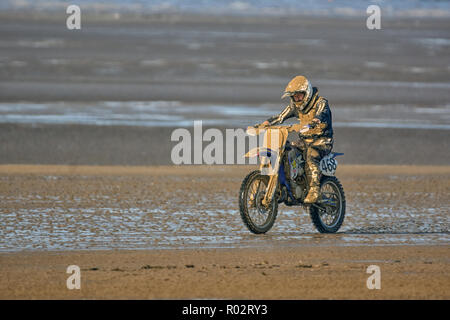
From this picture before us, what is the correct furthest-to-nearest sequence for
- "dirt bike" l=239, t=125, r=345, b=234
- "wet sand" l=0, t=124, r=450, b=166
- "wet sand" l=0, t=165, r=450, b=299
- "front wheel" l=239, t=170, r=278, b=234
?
"wet sand" l=0, t=124, r=450, b=166, "dirt bike" l=239, t=125, r=345, b=234, "front wheel" l=239, t=170, r=278, b=234, "wet sand" l=0, t=165, r=450, b=299

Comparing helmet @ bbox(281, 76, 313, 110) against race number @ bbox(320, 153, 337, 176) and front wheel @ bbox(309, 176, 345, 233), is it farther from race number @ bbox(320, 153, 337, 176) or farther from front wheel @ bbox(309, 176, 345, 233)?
front wheel @ bbox(309, 176, 345, 233)

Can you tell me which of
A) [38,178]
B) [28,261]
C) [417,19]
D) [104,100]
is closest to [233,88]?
[104,100]

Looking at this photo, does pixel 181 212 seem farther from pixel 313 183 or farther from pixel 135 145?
pixel 135 145

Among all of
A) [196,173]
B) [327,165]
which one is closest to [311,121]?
[327,165]

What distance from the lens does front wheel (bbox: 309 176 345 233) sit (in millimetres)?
9930

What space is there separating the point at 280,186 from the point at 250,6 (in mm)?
57056

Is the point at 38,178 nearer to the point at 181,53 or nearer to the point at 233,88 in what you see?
the point at 233,88

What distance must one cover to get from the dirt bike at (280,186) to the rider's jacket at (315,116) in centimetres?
21

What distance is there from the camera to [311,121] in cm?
968

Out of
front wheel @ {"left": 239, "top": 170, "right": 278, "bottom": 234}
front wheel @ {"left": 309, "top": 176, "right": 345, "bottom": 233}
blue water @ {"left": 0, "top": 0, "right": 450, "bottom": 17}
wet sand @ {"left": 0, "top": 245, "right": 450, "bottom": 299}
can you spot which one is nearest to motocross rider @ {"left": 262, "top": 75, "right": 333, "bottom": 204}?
front wheel @ {"left": 309, "top": 176, "right": 345, "bottom": 233}

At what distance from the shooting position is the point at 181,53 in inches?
1284

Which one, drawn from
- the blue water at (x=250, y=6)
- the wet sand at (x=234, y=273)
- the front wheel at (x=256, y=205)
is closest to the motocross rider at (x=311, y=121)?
the front wheel at (x=256, y=205)

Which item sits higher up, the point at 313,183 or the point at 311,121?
the point at 311,121

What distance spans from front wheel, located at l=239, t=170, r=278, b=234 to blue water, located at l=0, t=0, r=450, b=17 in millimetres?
49209
